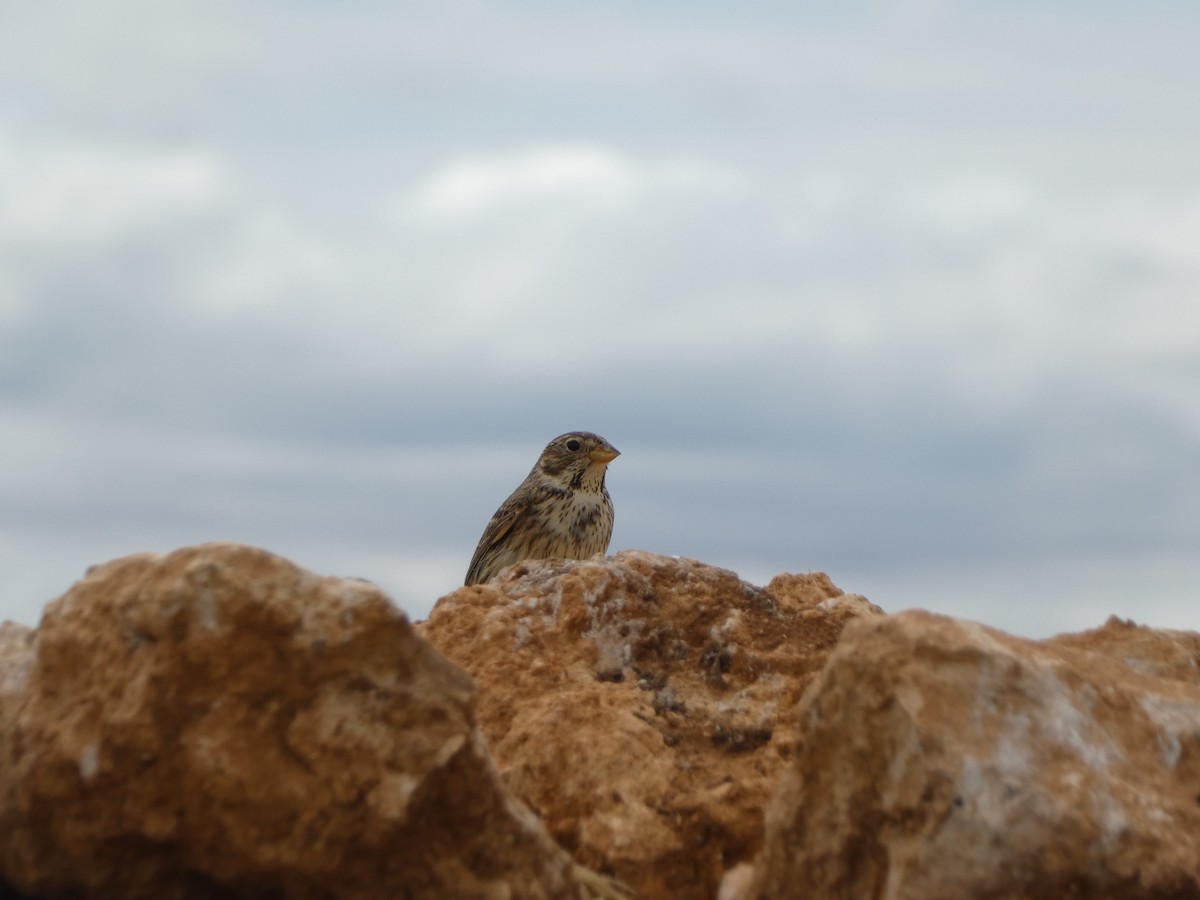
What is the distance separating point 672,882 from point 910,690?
1335 millimetres

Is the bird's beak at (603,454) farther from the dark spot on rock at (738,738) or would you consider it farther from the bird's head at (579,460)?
the dark spot on rock at (738,738)

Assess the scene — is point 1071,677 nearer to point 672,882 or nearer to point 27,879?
point 672,882

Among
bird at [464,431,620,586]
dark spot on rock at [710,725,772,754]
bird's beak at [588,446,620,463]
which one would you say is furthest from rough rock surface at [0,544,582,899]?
bird's beak at [588,446,620,463]

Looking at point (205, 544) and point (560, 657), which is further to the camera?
point (560, 657)

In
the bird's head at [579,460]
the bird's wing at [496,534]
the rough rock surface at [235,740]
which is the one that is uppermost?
the bird's head at [579,460]

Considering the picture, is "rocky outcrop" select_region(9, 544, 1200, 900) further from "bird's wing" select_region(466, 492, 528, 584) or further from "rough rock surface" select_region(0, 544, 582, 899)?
"bird's wing" select_region(466, 492, 528, 584)

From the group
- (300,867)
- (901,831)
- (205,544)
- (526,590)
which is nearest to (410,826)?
(300,867)

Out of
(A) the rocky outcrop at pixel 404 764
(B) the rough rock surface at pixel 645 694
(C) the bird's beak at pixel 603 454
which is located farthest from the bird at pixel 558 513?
(A) the rocky outcrop at pixel 404 764

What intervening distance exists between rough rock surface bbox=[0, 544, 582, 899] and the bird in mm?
8621

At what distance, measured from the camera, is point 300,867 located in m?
3.92

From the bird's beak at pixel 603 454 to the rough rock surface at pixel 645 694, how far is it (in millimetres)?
6525

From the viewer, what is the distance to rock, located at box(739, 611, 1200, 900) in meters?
3.74

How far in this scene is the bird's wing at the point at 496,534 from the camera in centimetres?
1298

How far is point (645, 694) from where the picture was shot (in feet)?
18.0
